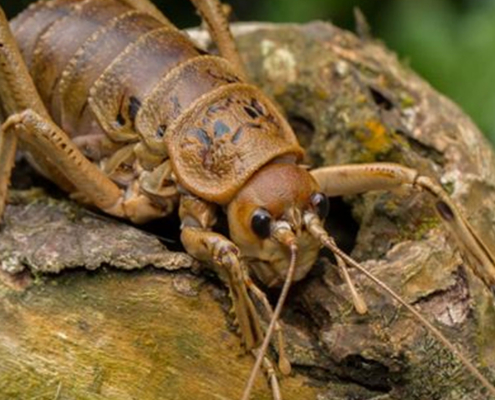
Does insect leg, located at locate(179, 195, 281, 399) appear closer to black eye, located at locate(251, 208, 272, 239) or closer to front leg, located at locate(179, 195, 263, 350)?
front leg, located at locate(179, 195, 263, 350)

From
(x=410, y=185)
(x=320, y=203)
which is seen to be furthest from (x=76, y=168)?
(x=410, y=185)

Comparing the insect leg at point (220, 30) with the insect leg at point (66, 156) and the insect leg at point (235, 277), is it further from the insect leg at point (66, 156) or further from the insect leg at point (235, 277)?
the insect leg at point (235, 277)

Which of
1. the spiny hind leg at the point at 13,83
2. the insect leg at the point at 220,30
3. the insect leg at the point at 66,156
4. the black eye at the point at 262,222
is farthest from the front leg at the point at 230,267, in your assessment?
the insect leg at the point at 220,30

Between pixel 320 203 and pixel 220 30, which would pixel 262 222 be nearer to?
pixel 320 203

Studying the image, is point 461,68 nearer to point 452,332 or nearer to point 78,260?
point 452,332

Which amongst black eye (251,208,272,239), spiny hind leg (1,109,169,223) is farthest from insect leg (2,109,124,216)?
black eye (251,208,272,239)

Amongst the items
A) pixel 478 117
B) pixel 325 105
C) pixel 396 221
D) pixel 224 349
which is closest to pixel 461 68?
pixel 478 117

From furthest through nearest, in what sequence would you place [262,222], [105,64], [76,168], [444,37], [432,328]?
1. [444,37]
2. [105,64]
3. [76,168]
4. [262,222]
5. [432,328]
